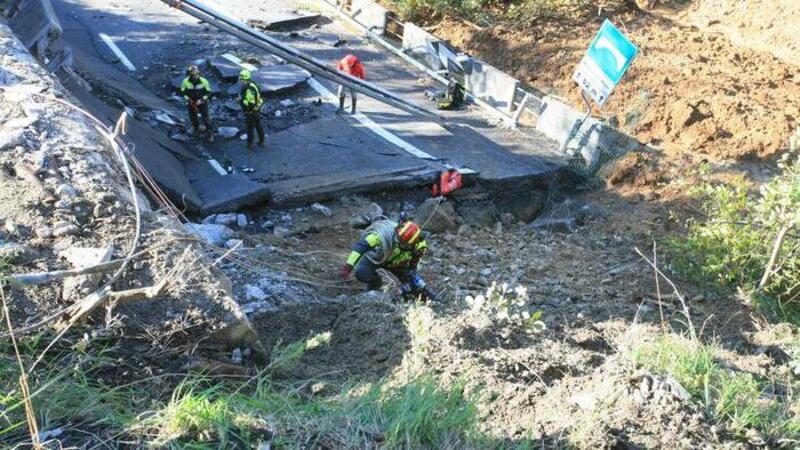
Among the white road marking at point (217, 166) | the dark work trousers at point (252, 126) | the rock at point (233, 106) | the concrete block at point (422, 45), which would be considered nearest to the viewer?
the white road marking at point (217, 166)

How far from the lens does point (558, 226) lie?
29.3 ft

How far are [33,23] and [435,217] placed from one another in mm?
6198

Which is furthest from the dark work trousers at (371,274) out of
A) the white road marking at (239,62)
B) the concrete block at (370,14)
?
the concrete block at (370,14)

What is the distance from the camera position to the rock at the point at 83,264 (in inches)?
169

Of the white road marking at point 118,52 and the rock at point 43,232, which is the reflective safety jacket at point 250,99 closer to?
the white road marking at point 118,52

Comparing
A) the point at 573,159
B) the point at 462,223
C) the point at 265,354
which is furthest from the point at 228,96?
the point at 265,354

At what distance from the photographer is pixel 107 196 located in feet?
17.2

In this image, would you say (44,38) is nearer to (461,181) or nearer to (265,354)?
(461,181)

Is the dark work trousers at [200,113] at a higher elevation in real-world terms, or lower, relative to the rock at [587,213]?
lower

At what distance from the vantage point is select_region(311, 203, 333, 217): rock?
8.62 metres

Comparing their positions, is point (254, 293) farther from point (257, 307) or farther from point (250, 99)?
point (250, 99)

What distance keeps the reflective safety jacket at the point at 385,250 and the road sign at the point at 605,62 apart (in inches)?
180

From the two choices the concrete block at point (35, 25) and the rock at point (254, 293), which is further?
the concrete block at point (35, 25)

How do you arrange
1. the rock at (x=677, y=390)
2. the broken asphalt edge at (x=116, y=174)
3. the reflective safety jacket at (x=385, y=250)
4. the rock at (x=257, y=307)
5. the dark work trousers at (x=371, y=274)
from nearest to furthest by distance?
the rock at (x=677, y=390) < the broken asphalt edge at (x=116, y=174) < the rock at (x=257, y=307) < the reflective safety jacket at (x=385, y=250) < the dark work trousers at (x=371, y=274)
